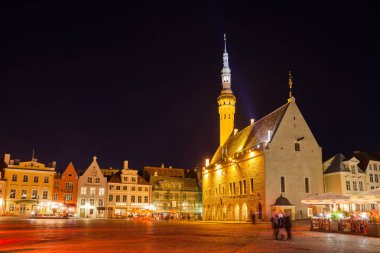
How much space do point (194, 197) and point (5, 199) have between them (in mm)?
36836

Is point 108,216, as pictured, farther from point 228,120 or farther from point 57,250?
point 57,250

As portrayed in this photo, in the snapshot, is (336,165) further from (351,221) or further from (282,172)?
(351,221)

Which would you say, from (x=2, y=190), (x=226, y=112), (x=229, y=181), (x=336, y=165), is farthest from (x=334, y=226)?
(x=2, y=190)

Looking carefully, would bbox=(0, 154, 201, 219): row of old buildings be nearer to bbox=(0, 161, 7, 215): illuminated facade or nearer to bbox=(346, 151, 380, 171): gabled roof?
bbox=(0, 161, 7, 215): illuminated facade

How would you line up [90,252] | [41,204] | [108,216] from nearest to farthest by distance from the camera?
[90,252] → [41,204] → [108,216]

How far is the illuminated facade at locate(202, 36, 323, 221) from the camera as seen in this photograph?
50.6 meters

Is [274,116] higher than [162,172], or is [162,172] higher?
[274,116]

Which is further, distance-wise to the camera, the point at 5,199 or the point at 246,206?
the point at 5,199

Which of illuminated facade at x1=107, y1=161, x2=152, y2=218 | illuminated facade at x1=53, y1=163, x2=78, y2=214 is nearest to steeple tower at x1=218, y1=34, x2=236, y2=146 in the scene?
illuminated facade at x1=107, y1=161, x2=152, y2=218

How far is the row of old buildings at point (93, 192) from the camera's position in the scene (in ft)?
226

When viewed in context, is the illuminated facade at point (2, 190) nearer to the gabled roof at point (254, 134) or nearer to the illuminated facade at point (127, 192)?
the illuminated facade at point (127, 192)

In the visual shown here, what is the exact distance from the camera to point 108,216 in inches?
2869

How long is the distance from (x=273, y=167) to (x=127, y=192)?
3673 centimetres

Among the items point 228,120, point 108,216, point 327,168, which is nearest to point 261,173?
point 327,168
